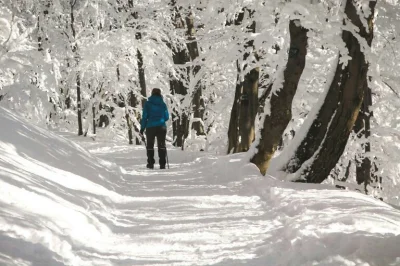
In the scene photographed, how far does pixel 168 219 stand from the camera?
519cm

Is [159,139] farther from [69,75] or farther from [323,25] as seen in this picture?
[69,75]

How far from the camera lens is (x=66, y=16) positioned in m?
19.3

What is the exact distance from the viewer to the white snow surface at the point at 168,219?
11.6 ft

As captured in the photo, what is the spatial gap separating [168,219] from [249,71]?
6.29 m

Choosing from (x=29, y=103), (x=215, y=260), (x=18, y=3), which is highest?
(x=18, y=3)

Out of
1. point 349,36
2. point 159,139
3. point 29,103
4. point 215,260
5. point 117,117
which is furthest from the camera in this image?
point 117,117

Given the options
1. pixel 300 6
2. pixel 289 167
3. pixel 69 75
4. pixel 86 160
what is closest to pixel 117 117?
pixel 69 75

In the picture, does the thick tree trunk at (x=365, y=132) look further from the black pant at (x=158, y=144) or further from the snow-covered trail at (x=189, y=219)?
the black pant at (x=158, y=144)

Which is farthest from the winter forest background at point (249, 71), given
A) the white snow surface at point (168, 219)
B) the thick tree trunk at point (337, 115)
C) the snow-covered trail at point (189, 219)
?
the snow-covered trail at point (189, 219)

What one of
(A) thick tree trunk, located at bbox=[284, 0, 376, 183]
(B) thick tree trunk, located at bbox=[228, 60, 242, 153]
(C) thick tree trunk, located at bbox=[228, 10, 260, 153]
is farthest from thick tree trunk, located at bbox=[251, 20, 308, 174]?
(B) thick tree trunk, located at bbox=[228, 60, 242, 153]

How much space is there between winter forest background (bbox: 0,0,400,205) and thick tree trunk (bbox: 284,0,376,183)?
0.06 feet

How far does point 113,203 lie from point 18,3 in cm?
1367

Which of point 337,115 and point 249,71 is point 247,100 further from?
point 337,115

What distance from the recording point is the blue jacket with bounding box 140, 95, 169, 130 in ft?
33.8
